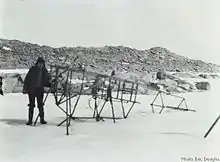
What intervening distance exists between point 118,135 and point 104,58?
278 millimetres

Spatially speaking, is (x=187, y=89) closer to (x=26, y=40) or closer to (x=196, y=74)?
(x=196, y=74)

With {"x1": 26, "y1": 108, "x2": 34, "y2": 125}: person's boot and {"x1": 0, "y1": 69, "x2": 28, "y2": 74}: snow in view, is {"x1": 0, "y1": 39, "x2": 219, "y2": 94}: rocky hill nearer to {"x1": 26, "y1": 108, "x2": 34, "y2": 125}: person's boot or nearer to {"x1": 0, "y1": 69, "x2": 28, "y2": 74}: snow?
{"x1": 0, "y1": 69, "x2": 28, "y2": 74}: snow

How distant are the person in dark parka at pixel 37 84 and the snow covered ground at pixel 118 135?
0.02m

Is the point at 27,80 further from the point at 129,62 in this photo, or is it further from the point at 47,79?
the point at 129,62

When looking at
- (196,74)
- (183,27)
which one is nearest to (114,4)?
(183,27)

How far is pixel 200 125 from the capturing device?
1.26 meters

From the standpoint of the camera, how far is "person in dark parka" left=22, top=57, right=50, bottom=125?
1.26 metres

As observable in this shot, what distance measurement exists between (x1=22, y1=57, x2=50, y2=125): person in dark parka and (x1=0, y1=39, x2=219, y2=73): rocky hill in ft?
0.09

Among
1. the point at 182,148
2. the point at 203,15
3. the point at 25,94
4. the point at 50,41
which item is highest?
the point at 203,15

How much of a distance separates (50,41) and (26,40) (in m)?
0.08

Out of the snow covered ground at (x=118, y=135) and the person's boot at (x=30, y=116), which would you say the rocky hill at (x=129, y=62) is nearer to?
the snow covered ground at (x=118, y=135)

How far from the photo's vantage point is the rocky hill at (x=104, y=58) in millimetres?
1272

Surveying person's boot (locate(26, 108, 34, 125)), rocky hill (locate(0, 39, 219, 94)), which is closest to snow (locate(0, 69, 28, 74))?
rocky hill (locate(0, 39, 219, 94))

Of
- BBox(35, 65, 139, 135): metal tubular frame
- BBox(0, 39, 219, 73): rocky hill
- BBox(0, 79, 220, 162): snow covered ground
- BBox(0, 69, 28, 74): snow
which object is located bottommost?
BBox(0, 79, 220, 162): snow covered ground
